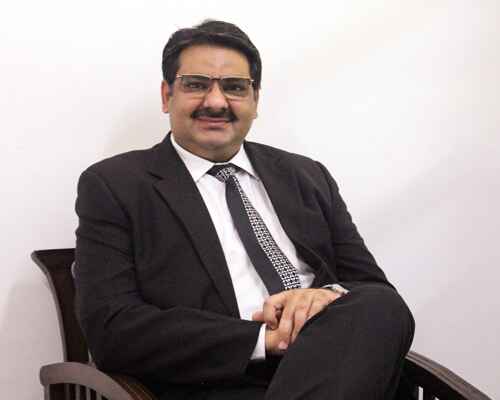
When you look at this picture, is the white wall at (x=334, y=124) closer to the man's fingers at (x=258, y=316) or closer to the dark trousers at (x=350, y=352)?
the man's fingers at (x=258, y=316)

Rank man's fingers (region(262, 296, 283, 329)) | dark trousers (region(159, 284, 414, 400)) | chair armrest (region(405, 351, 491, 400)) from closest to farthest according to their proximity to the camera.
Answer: dark trousers (region(159, 284, 414, 400)) → chair armrest (region(405, 351, 491, 400)) → man's fingers (region(262, 296, 283, 329))

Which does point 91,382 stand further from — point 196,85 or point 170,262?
point 196,85

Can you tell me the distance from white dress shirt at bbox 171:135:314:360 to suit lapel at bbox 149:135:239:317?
0.16 ft

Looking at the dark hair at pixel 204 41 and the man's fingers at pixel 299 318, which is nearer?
the man's fingers at pixel 299 318

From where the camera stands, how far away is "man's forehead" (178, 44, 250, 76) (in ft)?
5.53

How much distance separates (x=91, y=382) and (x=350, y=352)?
0.56 metres

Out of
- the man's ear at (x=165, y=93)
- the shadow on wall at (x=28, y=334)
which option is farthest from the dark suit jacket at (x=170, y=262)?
the shadow on wall at (x=28, y=334)

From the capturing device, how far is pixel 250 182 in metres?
1.82

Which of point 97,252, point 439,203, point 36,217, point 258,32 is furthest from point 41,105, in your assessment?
point 439,203

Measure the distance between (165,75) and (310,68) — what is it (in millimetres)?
612

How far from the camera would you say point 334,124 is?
2.23 m

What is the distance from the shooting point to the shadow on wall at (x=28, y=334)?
1.86 metres

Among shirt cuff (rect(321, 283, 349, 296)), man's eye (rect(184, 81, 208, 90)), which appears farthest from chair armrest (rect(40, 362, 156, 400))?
A: man's eye (rect(184, 81, 208, 90))

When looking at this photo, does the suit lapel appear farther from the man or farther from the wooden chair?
the wooden chair
